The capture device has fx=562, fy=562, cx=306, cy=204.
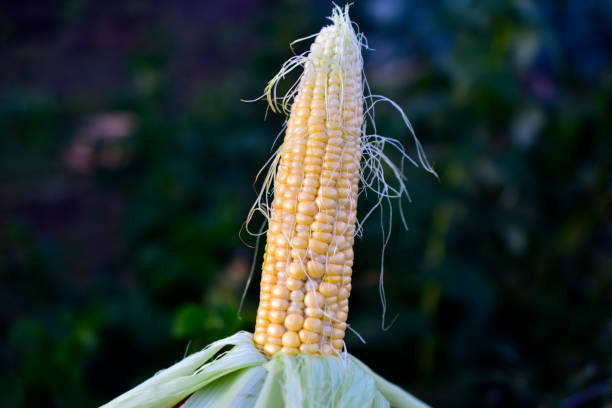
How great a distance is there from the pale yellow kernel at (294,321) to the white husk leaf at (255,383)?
0.08 m

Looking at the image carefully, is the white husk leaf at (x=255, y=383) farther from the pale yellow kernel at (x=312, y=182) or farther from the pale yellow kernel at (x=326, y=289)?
the pale yellow kernel at (x=312, y=182)

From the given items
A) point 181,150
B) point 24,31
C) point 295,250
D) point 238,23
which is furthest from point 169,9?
point 295,250

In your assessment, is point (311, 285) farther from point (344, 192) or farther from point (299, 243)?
point (344, 192)

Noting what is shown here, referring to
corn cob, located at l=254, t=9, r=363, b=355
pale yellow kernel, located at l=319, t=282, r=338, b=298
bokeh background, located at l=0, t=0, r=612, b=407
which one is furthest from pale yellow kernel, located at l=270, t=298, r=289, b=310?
bokeh background, located at l=0, t=0, r=612, b=407

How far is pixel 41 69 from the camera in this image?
9086mm

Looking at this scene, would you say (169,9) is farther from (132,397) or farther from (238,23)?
(132,397)

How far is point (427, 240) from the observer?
414 centimetres

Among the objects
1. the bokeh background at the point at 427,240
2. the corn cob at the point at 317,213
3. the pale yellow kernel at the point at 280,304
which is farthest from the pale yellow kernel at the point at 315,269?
the bokeh background at the point at 427,240

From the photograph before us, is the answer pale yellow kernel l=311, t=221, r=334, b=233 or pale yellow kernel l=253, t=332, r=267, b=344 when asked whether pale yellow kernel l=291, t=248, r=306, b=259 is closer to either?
pale yellow kernel l=311, t=221, r=334, b=233

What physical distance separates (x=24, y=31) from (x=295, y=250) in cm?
1018

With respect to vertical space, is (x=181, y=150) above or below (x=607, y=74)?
below

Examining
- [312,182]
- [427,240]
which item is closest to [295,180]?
[312,182]

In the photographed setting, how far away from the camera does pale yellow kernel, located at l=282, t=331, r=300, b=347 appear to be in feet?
5.02

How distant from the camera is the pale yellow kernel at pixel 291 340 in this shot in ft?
5.02
